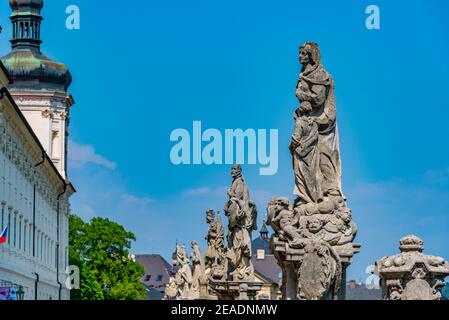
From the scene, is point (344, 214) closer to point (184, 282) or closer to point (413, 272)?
point (413, 272)

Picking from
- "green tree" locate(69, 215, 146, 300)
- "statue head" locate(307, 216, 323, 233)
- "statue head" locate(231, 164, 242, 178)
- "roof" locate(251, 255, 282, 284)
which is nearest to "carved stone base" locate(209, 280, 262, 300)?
"statue head" locate(231, 164, 242, 178)

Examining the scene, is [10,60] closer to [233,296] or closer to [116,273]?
[116,273]

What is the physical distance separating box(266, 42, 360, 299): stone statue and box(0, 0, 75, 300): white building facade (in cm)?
5135

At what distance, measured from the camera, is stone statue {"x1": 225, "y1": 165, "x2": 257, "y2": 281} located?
31.9 m

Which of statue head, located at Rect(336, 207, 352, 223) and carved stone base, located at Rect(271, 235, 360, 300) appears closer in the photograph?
carved stone base, located at Rect(271, 235, 360, 300)

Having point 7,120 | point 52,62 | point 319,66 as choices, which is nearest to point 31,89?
point 52,62

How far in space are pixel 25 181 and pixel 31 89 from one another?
39.2m

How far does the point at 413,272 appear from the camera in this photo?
16.2 m

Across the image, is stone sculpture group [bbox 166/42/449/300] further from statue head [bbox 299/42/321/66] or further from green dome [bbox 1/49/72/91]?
green dome [bbox 1/49/72/91]

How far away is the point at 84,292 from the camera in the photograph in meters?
129

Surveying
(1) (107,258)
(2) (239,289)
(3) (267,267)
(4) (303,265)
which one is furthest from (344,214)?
(3) (267,267)

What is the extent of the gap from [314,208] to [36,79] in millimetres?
109967
